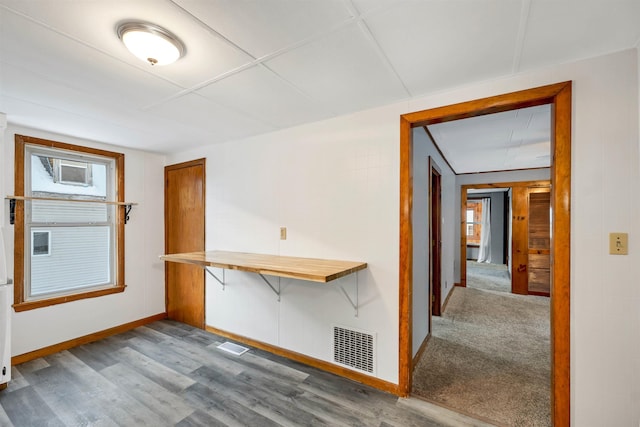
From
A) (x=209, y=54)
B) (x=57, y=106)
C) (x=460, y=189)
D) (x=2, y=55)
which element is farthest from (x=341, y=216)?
(x=460, y=189)

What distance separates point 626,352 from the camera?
4.88 feet

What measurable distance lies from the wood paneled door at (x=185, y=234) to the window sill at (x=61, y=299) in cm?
65

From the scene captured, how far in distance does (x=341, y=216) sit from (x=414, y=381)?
1558 mm

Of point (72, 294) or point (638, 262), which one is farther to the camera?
point (72, 294)

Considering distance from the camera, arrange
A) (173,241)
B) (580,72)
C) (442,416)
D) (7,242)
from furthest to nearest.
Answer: (173,241)
(7,242)
(442,416)
(580,72)

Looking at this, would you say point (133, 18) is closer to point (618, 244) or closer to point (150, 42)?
point (150, 42)

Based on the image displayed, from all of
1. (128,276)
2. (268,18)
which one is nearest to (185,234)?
(128,276)

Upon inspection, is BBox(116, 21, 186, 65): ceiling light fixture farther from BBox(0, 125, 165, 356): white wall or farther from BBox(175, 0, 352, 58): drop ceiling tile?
BBox(0, 125, 165, 356): white wall

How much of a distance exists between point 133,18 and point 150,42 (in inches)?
4.5

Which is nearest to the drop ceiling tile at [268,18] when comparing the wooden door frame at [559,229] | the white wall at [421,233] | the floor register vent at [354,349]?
the wooden door frame at [559,229]

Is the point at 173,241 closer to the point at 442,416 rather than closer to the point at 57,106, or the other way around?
the point at 57,106

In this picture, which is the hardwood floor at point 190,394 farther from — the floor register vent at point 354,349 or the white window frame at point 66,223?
the white window frame at point 66,223

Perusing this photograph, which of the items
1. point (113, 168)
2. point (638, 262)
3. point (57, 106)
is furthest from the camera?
point (113, 168)

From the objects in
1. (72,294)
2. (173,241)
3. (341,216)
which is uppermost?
(341,216)
